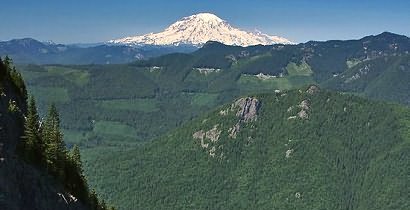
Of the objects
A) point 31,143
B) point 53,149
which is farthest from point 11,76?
point 31,143

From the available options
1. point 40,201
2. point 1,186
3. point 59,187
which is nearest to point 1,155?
point 1,186

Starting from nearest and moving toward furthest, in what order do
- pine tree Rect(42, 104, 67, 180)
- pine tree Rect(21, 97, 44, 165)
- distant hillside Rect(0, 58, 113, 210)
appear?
1. distant hillside Rect(0, 58, 113, 210)
2. pine tree Rect(21, 97, 44, 165)
3. pine tree Rect(42, 104, 67, 180)

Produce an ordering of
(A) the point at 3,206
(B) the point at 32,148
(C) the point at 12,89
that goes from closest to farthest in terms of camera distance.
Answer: (A) the point at 3,206, (B) the point at 32,148, (C) the point at 12,89

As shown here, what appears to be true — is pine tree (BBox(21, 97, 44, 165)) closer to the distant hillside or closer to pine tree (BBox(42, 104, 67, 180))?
the distant hillside

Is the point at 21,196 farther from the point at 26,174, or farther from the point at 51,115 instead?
the point at 51,115

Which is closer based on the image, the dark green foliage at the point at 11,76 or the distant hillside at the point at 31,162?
the distant hillside at the point at 31,162

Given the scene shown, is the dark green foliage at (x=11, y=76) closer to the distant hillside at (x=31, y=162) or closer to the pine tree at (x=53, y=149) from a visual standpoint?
the distant hillside at (x=31, y=162)

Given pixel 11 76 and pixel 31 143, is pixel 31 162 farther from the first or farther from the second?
pixel 11 76

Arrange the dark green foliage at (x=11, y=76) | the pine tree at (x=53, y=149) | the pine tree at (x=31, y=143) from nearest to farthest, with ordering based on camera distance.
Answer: the pine tree at (x=31, y=143)
the pine tree at (x=53, y=149)
the dark green foliage at (x=11, y=76)

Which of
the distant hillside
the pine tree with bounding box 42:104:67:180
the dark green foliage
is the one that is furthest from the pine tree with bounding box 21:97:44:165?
the dark green foliage

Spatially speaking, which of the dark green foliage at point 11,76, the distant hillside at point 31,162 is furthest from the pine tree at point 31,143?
the dark green foliage at point 11,76

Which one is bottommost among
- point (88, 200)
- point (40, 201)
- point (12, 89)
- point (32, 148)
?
point (88, 200)
